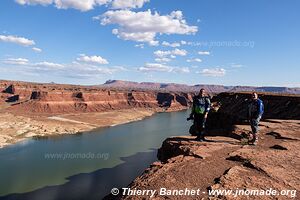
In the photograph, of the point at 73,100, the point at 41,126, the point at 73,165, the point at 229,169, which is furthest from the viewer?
the point at 73,100

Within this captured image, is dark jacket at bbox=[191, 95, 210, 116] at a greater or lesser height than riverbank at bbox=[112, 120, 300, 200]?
greater

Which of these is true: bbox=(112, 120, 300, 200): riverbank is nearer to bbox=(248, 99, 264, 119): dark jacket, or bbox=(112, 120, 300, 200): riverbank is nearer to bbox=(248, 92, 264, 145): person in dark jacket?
bbox=(248, 92, 264, 145): person in dark jacket

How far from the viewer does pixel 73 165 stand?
129 feet

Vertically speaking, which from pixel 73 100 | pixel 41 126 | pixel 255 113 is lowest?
pixel 41 126

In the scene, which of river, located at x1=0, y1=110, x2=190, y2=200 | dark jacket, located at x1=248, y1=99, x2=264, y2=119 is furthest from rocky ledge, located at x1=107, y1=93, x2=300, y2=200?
river, located at x1=0, y1=110, x2=190, y2=200

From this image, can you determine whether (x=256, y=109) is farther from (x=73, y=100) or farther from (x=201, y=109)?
(x=73, y=100)

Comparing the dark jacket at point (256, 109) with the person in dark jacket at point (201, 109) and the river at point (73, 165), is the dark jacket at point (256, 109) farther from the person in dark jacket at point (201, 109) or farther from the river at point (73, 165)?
the river at point (73, 165)

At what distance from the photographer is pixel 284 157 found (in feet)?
30.7

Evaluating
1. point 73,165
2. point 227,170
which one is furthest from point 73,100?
point 227,170

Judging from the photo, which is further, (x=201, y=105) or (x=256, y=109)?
(x=201, y=105)

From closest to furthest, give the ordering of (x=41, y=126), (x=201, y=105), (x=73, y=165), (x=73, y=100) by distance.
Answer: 1. (x=201, y=105)
2. (x=73, y=165)
3. (x=41, y=126)
4. (x=73, y=100)

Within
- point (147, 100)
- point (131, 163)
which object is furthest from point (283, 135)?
point (147, 100)

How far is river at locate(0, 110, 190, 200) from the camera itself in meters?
29.7

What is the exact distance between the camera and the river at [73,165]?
1168 inches
